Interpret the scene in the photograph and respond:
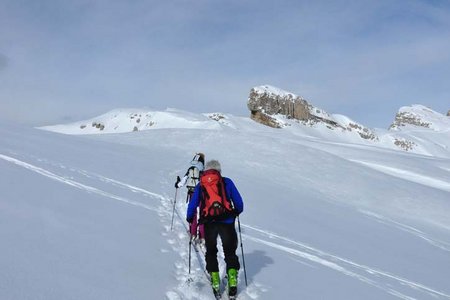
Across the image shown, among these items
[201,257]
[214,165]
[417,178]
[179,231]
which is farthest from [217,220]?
[417,178]

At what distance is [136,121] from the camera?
127 m

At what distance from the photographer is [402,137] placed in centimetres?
16150

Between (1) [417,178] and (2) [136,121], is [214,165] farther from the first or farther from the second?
(2) [136,121]

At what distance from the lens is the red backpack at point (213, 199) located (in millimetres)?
6402

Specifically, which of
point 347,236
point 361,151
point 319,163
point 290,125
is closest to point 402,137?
point 290,125

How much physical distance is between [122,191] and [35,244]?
7123 mm

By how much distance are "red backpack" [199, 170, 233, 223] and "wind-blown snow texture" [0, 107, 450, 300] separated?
3.98 feet

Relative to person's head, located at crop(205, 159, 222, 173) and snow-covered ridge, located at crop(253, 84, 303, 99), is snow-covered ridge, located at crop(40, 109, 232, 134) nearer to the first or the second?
snow-covered ridge, located at crop(253, 84, 303, 99)

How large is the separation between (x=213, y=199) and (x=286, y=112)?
487 ft

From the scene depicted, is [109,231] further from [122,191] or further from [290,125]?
[290,125]

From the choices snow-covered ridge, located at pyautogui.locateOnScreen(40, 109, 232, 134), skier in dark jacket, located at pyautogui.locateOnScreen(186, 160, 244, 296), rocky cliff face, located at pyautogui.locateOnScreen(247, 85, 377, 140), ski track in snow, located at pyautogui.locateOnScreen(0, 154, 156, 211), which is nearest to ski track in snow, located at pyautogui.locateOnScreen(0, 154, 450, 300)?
ski track in snow, located at pyautogui.locateOnScreen(0, 154, 156, 211)

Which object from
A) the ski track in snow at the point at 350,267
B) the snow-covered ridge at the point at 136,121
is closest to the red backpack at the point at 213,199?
the ski track in snow at the point at 350,267

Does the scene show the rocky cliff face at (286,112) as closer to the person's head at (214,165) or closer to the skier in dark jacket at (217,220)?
the person's head at (214,165)

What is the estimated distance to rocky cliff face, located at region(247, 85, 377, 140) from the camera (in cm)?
14288
